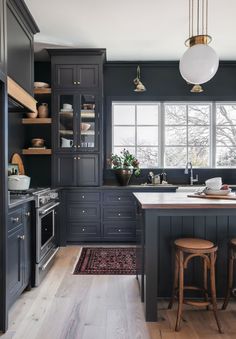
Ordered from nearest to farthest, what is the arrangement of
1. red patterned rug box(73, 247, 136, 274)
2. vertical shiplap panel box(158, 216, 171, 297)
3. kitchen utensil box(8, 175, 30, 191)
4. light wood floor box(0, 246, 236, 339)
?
1. light wood floor box(0, 246, 236, 339)
2. vertical shiplap panel box(158, 216, 171, 297)
3. kitchen utensil box(8, 175, 30, 191)
4. red patterned rug box(73, 247, 136, 274)

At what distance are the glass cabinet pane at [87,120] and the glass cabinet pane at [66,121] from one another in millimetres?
137

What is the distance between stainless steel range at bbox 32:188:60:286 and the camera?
293 centimetres

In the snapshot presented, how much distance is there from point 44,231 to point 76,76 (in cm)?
238

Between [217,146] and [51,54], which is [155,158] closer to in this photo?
[217,146]

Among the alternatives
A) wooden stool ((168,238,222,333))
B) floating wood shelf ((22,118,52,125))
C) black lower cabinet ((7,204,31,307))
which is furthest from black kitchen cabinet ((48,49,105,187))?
wooden stool ((168,238,222,333))

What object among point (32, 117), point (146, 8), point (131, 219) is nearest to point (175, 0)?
A: point (146, 8)

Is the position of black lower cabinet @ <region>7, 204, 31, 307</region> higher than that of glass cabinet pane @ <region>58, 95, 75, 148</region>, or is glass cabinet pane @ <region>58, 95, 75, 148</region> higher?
glass cabinet pane @ <region>58, 95, 75, 148</region>

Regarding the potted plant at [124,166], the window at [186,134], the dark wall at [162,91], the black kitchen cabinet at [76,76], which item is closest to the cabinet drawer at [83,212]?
the potted plant at [124,166]

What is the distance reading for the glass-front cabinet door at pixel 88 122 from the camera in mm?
4445

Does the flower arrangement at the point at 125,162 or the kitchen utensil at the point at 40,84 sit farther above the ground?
the kitchen utensil at the point at 40,84

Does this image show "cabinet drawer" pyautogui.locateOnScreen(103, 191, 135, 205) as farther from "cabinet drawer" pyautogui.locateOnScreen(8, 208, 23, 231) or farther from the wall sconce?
"cabinet drawer" pyautogui.locateOnScreen(8, 208, 23, 231)

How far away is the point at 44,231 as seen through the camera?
10.8 ft

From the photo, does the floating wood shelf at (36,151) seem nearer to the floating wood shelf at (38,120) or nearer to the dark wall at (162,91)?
the floating wood shelf at (38,120)

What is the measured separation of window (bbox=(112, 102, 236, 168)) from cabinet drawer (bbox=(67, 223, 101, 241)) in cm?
141
